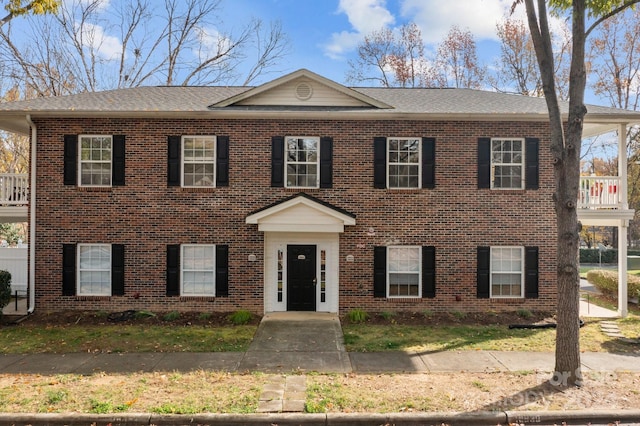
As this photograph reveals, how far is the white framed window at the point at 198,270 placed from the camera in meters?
11.4

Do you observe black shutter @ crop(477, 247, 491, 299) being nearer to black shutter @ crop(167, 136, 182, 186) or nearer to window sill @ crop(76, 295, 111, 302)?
black shutter @ crop(167, 136, 182, 186)

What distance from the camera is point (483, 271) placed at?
11391 millimetres

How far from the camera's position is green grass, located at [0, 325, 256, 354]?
8.45m

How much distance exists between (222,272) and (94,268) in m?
3.84

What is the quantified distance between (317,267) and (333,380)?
5081mm

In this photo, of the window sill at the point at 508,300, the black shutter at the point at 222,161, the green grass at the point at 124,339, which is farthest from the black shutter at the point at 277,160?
the window sill at the point at 508,300

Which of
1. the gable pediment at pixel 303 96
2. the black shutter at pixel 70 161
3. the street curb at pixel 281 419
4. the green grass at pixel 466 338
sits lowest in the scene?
the green grass at pixel 466 338

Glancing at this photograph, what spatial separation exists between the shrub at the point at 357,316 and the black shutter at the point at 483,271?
355 centimetres

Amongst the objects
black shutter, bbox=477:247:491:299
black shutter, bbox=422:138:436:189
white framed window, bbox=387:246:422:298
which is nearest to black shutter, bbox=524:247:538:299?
black shutter, bbox=477:247:491:299

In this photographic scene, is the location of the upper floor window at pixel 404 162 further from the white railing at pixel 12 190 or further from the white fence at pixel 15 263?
the white fence at pixel 15 263

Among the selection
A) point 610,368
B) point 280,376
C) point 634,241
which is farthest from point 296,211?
point 634,241

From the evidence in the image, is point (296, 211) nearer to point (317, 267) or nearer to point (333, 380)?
point (317, 267)

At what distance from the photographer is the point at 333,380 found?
6.60m

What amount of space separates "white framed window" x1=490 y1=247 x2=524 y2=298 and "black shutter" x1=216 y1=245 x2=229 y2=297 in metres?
7.93
